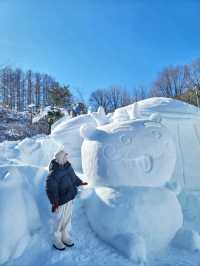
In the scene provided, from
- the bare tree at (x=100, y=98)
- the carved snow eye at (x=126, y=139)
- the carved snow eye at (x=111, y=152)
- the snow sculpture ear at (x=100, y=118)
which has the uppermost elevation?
the bare tree at (x=100, y=98)

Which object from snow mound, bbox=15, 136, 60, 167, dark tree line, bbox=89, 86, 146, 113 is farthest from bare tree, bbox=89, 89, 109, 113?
snow mound, bbox=15, 136, 60, 167

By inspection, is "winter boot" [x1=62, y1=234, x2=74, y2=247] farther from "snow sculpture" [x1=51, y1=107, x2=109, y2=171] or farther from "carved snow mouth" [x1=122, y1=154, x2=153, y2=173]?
"snow sculpture" [x1=51, y1=107, x2=109, y2=171]

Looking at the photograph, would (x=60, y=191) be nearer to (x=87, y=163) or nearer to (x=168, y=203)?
(x=87, y=163)

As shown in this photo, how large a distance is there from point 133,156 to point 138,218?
0.58 m

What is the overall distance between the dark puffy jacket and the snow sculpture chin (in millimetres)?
302

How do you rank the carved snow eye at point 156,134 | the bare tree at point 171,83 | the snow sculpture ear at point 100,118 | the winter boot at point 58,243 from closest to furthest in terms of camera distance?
the winter boot at point 58,243 < the carved snow eye at point 156,134 < the snow sculpture ear at point 100,118 < the bare tree at point 171,83

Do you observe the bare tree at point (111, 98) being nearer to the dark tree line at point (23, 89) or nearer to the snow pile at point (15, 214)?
the dark tree line at point (23, 89)

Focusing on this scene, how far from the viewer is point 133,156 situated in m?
2.82

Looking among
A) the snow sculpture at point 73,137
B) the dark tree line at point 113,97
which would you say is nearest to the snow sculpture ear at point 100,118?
the snow sculpture at point 73,137

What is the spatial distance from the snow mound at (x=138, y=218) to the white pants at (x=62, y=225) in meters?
0.31

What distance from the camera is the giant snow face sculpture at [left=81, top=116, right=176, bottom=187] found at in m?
2.83

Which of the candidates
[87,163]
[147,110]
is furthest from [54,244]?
[147,110]

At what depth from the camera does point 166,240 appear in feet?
9.18

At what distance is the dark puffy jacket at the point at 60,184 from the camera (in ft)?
8.64
